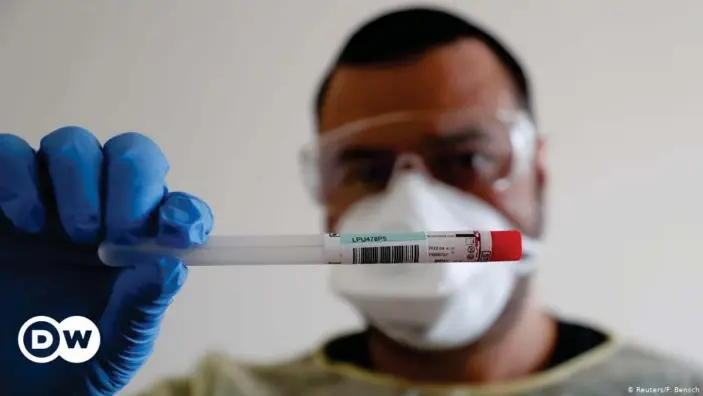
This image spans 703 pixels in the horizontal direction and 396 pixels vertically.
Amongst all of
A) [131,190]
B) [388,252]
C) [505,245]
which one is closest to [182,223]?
[131,190]

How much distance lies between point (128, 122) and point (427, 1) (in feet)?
2.29

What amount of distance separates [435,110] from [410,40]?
0.14 m

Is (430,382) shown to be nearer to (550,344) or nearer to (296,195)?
(550,344)

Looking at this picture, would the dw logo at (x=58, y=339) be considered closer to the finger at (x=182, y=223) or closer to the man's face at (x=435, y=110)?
the finger at (x=182, y=223)

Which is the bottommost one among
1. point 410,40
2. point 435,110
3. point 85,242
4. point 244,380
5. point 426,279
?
point 244,380

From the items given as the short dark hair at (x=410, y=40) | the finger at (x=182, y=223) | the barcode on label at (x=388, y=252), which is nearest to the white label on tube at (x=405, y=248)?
the barcode on label at (x=388, y=252)

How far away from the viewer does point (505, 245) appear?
553 mm

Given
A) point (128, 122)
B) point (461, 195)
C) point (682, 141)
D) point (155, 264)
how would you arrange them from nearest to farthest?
point (155, 264) < point (461, 195) < point (128, 122) < point (682, 141)

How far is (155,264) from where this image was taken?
544 millimetres

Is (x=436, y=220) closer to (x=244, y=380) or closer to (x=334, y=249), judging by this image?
(x=334, y=249)

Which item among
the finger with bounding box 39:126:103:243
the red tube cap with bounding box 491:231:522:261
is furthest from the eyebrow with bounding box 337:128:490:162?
the finger with bounding box 39:126:103:243

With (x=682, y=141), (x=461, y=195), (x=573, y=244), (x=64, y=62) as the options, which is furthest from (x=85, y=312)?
(x=682, y=141)

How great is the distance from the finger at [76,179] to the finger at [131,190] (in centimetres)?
Answer: 1

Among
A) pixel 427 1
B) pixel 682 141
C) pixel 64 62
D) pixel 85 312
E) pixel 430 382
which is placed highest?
pixel 427 1
